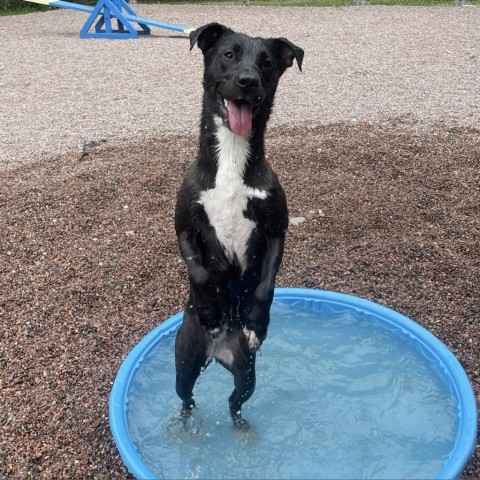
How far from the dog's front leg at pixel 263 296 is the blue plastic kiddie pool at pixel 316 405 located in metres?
0.75

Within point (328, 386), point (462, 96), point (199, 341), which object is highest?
point (462, 96)

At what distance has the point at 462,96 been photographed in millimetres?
8562

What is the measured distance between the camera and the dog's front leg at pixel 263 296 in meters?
2.98

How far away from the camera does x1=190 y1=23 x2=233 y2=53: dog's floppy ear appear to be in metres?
2.99

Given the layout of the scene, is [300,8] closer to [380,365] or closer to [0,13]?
[0,13]

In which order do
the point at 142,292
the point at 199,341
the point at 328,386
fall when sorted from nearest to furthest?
the point at 199,341
the point at 328,386
the point at 142,292

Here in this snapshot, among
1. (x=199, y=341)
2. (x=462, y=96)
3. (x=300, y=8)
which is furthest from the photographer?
(x=300, y=8)

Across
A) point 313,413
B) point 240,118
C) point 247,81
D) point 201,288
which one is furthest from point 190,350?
point 247,81

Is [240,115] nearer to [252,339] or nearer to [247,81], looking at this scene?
[247,81]

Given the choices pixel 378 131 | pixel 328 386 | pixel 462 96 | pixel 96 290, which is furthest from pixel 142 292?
pixel 462 96

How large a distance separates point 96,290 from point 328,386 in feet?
5.89

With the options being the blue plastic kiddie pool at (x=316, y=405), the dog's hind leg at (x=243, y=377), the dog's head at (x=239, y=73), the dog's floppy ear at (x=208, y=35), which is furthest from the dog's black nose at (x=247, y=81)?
the blue plastic kiddie pool at (x=316, y=405)

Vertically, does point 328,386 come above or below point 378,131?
below

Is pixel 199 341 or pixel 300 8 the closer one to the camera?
pixel 199 341
